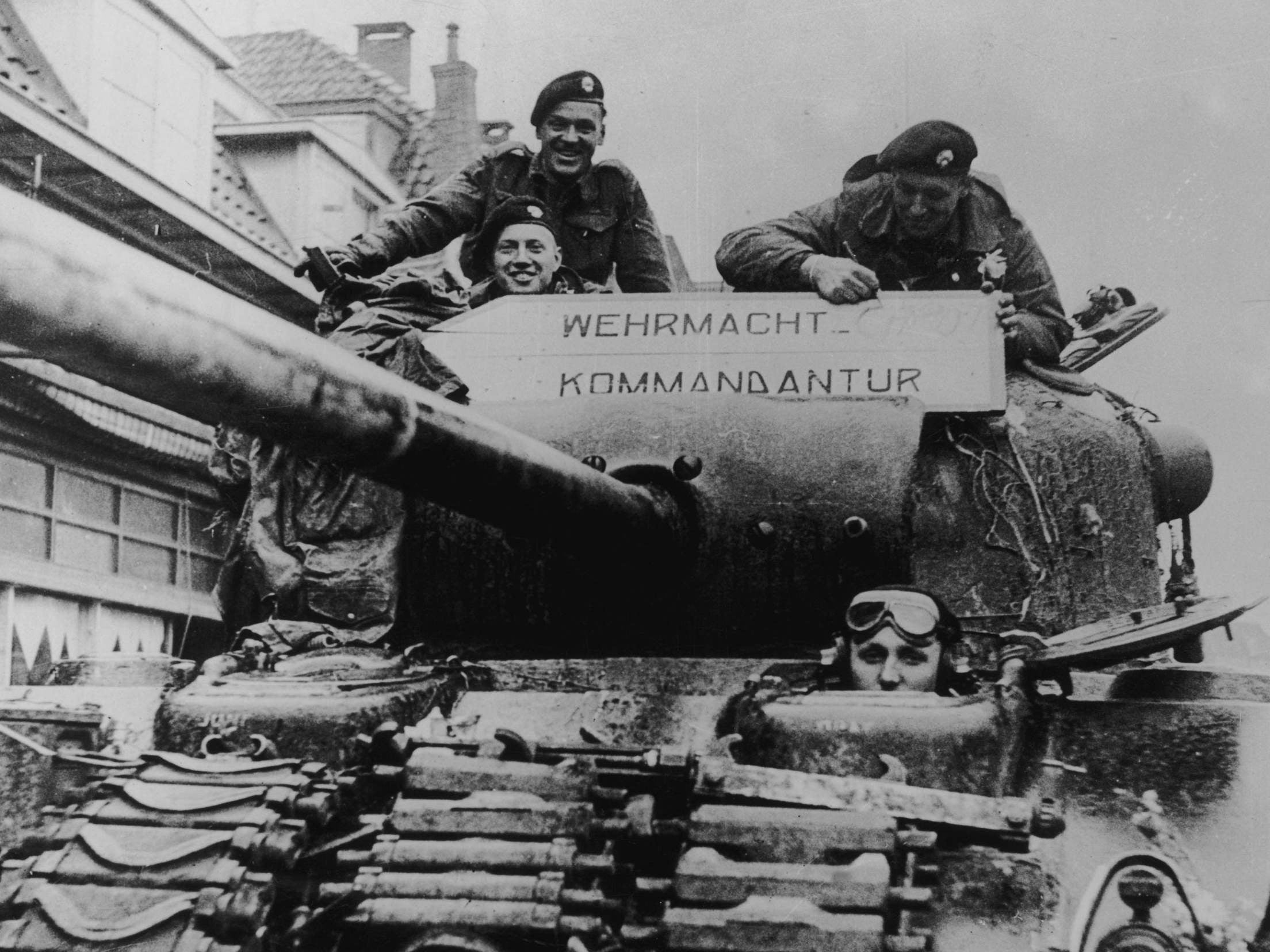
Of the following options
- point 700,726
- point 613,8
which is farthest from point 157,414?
point 700,726

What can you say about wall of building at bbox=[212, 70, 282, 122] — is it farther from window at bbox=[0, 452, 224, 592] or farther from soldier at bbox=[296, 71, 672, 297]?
soldier at bbox=[296, 71, 672, 297]

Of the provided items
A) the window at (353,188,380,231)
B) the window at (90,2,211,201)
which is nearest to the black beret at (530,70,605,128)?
the window at (90,2,211,201)

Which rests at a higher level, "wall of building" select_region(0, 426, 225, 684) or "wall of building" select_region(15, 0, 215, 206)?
"wall of building" select_region(15, 0, 215, 206)

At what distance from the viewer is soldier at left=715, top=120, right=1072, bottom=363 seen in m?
6.81

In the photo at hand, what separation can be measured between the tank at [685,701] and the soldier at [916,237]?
63 cm

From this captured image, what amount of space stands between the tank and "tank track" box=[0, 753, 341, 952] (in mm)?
11

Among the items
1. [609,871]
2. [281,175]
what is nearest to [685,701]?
[609,871]

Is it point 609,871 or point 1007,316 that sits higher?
point 1007,316

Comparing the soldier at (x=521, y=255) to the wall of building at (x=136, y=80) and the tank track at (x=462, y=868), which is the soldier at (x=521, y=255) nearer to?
the tank track at (x=462, y=868)

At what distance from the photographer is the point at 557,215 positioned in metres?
7.98

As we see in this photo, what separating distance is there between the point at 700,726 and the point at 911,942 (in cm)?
125

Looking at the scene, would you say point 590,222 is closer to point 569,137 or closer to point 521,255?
point 569,137

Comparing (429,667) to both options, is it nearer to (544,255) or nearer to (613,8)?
(544,255)

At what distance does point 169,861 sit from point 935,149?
4.32 metres
